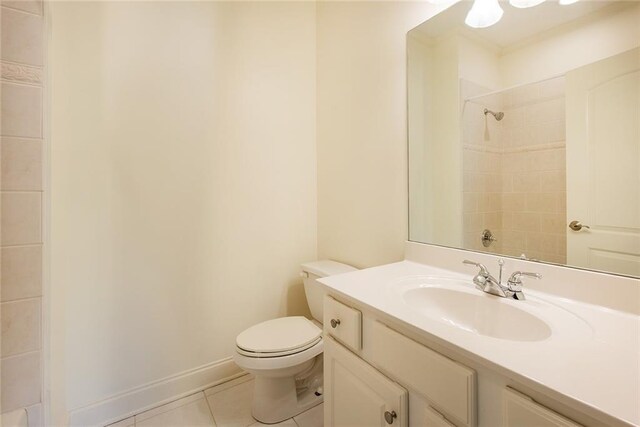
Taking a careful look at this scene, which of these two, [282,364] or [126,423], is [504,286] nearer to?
[282,364]

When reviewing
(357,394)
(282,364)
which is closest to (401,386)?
(357,394)

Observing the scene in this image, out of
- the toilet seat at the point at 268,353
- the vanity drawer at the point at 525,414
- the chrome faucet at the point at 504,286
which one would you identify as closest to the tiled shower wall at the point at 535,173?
the chrome faucet at the point at 504,286

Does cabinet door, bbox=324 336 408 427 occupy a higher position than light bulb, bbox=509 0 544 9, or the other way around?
light bulb, bbox=509 0 544 9

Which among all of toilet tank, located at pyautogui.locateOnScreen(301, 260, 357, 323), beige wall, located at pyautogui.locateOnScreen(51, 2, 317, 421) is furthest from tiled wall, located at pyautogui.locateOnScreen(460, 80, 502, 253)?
beige wall, located at pyautogui.locateOnScreen(51, 2, 317, 421)

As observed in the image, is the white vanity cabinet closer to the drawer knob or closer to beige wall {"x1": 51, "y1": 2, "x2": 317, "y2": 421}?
the drawer knob

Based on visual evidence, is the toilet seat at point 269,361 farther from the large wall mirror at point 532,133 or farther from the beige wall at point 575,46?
the beige wall at point 575,46

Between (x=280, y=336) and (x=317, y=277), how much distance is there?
14.7 inches

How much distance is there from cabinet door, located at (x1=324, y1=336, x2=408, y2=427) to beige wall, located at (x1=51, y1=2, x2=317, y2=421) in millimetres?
862

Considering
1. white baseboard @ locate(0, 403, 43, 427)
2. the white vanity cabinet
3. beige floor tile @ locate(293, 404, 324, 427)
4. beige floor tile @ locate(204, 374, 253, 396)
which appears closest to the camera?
the white vanity cabinet

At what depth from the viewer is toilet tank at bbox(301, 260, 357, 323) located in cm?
157

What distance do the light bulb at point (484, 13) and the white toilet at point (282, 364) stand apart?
127cm

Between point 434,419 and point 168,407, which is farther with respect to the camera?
point 168,407

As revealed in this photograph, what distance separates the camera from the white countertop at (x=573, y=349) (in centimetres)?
43

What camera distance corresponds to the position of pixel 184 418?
1.36 meters
